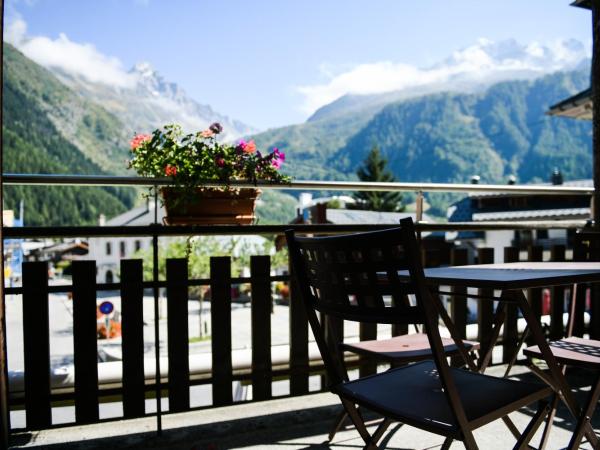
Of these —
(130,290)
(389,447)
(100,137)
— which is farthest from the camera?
(100,137)

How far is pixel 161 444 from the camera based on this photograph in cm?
244

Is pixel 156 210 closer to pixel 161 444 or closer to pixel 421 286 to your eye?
pixel 161 444

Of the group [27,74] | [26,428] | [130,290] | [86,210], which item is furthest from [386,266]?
[27,74]

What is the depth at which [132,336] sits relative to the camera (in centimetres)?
254

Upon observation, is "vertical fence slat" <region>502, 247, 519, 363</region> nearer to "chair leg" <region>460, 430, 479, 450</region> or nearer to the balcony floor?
the balcony floor

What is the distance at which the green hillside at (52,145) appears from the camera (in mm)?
111062

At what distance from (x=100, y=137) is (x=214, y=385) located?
177524 millimetres

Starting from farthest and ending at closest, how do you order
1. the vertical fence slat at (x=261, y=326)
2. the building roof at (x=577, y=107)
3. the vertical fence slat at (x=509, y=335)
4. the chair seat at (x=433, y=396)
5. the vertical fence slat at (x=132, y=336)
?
the building roof at (x=577, y=107), the vertical fence slat at (x=509, y=335), the vertical fence slat at (x=261, y=326), the vertical fence slat at (x=132, y=336), the chair seat at (x=433, y=396)

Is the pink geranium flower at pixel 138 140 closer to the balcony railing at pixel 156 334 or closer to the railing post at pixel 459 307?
the balcony railing at pixel 156 334

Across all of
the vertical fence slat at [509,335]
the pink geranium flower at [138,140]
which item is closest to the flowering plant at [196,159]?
the pink geranium flower at [138,140]

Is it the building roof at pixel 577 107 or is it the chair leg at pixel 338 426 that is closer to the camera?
Result: the chair leg at pixel 338 426

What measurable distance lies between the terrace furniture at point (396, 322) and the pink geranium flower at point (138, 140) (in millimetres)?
1279

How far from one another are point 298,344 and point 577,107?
748cm

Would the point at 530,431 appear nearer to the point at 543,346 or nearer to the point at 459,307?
the point at 543,346
